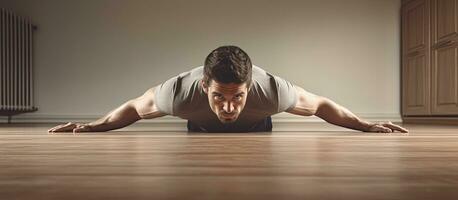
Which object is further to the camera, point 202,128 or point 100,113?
point 100,113

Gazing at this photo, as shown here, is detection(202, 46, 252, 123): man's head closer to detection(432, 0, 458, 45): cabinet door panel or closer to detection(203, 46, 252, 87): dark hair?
detection(203, 46, 252, 87): dark hair

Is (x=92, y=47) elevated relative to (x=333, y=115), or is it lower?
elevated

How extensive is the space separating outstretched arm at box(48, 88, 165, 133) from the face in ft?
1.16


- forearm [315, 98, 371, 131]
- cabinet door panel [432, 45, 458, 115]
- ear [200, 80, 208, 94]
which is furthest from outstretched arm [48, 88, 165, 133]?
cabinet door panel [432, 45, 458, 115]

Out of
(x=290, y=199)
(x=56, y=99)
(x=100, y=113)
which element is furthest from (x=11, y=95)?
(x=290, y=199)

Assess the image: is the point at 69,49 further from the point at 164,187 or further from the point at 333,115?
the point at 164,187

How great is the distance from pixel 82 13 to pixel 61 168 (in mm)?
4298

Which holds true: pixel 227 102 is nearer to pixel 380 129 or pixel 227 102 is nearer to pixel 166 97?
pixel 166 97

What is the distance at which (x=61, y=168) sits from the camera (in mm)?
556

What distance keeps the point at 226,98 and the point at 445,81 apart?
2.51m

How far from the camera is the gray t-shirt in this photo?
201 cm

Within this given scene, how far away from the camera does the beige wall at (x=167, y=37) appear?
15.2 ft

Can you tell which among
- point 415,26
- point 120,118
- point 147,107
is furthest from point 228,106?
point 415,26

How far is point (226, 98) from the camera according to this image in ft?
6.06
